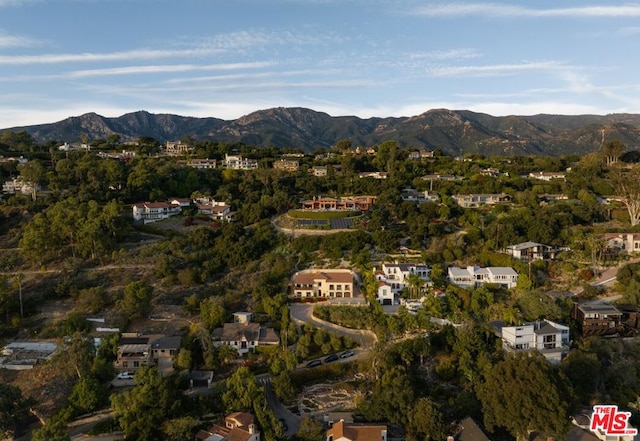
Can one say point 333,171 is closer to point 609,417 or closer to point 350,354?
point 350,354

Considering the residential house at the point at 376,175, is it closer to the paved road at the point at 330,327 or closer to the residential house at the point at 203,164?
the residential house at the point at 203,164

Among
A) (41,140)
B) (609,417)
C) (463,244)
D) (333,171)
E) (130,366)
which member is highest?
(41,140)

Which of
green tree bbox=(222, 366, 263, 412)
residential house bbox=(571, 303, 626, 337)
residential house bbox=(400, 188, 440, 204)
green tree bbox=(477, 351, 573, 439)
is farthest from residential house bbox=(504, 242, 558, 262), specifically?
green tree bbox=(222, 366, 263, 412)

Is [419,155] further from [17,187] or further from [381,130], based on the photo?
[381,130]

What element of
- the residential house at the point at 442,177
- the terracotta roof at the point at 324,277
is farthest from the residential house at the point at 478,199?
the terracotta roof at the point at 324,277

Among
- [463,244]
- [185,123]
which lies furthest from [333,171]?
[185,123]

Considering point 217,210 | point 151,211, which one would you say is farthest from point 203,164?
point 151,211
